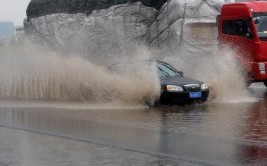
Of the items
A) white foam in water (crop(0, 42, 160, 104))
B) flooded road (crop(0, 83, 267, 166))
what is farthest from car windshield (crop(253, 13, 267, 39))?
white foam in water (crop(0, 42, 160, 104))

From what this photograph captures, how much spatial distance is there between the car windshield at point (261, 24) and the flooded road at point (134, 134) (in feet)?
11.4

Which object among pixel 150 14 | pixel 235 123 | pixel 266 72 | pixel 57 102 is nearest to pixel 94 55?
pixel 150 14

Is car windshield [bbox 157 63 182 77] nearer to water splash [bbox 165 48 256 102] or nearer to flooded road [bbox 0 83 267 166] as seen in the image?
water splash [bbox 165 48 256 102]

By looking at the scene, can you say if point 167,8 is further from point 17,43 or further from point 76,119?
point 76,119

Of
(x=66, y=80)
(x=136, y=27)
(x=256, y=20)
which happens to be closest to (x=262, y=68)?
(x=256, y=20)

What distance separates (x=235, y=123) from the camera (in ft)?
37.8

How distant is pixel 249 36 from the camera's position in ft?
60.5

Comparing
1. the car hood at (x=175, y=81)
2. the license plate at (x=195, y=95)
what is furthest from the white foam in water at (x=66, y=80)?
the license plate at (x=195, y=95)

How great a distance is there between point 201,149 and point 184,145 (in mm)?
476

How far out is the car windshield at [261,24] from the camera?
1833cm

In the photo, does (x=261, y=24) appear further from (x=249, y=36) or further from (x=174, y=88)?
(x=174, y=88)

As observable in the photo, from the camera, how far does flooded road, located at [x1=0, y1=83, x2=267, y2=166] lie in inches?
317

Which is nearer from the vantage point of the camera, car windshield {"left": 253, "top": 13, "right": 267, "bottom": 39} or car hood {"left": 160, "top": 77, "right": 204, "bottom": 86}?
car hood {"left": 160, "top": 77, "right": 204, "bottom": 86}

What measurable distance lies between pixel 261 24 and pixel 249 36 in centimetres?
57
